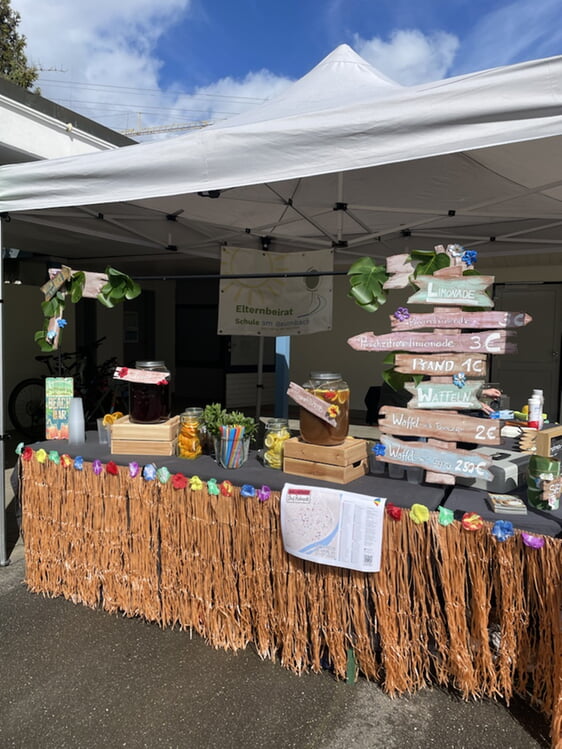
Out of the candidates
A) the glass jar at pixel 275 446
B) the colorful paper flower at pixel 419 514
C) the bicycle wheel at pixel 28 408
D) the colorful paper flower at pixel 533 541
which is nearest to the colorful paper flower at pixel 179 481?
the glass jar at pixel 275 446

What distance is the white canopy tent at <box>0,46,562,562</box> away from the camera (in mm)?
1505

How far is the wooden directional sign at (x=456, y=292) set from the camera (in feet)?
5.58

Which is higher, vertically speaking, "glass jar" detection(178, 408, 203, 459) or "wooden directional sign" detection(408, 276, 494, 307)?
"wooden directional sign" detection(408, 276, 494, 307)

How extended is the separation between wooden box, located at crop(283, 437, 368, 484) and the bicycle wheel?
437cm

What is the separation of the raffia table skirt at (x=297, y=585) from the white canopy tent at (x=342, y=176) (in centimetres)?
117

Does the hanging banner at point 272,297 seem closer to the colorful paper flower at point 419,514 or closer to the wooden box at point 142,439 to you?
the wooden box at point 142,439

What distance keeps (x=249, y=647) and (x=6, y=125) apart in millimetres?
3676

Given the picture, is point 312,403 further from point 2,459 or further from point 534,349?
point 534,349

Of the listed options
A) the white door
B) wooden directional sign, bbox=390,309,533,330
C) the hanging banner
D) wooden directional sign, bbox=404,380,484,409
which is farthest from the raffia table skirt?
the white door

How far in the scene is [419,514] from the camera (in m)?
1.63

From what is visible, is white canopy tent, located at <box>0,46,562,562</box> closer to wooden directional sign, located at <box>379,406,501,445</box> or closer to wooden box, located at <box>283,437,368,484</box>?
wooden directional sign, located at <box>379,406,501,445</box>

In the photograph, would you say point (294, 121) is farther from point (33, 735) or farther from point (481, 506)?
point (33, 735)

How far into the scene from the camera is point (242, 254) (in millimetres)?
3838

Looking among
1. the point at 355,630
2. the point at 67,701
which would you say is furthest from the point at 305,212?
the point at 67,701
